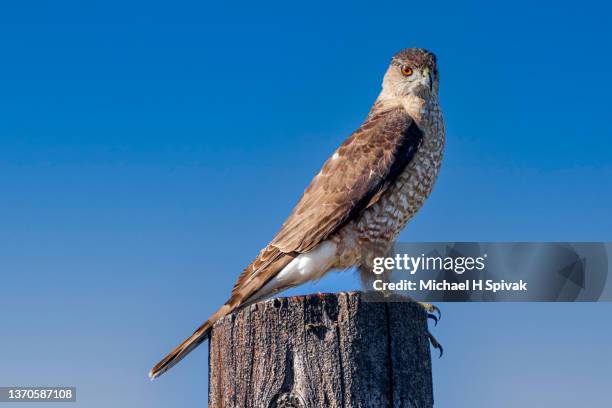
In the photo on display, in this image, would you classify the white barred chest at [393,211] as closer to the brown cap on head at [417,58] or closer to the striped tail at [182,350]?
the brown cap on head at [417,58]

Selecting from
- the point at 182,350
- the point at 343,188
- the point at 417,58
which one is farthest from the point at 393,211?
the point at 182,350

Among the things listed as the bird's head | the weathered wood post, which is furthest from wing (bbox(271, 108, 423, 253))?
the weathered wood post

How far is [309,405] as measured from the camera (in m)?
3.17

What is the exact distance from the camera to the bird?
4824 millimetres

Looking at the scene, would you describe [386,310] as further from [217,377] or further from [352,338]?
[217,377]

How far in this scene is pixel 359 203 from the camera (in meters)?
5.06

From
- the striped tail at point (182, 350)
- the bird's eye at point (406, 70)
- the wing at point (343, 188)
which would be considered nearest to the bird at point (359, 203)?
the wing at point (343, 188)

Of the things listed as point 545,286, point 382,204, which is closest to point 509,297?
point 545,286

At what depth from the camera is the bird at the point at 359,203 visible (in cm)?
482

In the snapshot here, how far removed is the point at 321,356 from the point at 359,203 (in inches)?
77.9

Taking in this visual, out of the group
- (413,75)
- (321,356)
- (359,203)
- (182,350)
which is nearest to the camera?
(321,356)

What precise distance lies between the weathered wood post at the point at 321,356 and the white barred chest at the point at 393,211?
1666mm

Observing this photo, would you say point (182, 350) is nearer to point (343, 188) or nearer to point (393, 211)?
point (343, 188)

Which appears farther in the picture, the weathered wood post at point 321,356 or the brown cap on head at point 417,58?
the brown cap on head at point 417,58
